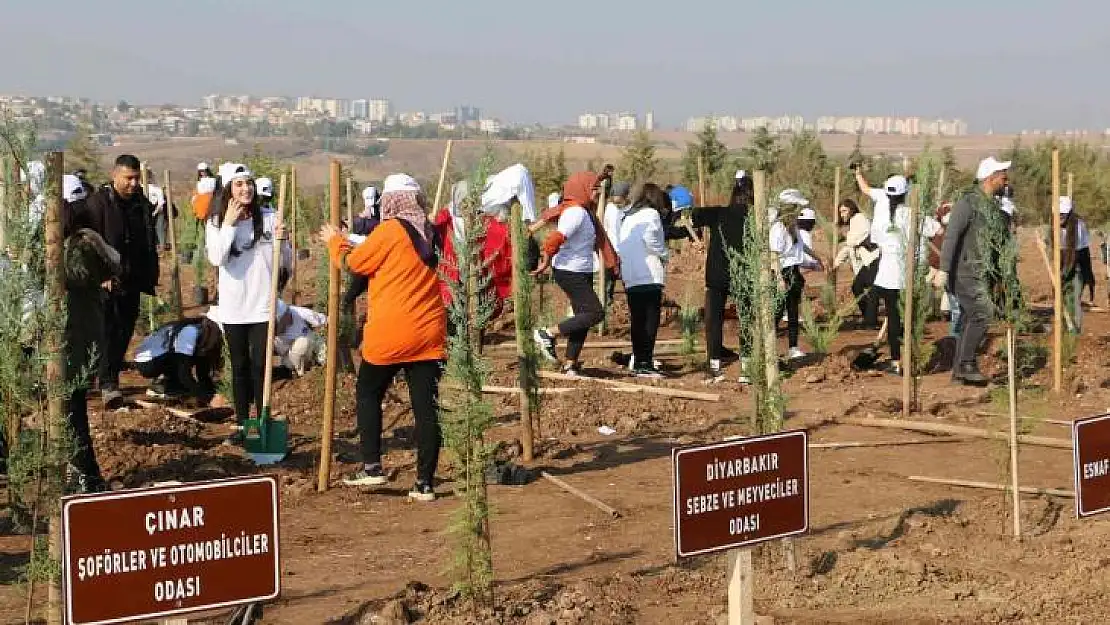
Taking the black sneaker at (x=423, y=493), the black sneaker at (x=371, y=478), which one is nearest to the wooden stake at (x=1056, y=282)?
the black sneaker at (x=423, y=493)

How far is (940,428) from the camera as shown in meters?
10.0

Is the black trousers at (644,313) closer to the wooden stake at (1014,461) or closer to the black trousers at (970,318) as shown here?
the black trousers at (970,318)

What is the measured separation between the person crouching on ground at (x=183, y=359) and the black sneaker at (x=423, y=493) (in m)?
3.72

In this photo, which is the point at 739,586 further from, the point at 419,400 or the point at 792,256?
the point at 792,256

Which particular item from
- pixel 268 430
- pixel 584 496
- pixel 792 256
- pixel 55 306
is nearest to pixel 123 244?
pixel 268 430

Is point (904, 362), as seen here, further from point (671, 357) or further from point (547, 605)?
point (547, 605)

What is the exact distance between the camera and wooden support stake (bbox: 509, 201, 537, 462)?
8641 millimetres

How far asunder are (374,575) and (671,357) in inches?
298

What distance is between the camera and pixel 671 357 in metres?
14.0

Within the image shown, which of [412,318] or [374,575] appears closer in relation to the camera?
[374,575]

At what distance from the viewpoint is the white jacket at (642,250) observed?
486 inches

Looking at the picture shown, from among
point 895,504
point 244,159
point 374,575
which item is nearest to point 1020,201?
point 244,159

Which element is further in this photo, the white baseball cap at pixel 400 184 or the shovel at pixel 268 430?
the shovel at pixel 268 430

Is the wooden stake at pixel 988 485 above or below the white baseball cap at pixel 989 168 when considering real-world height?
below
